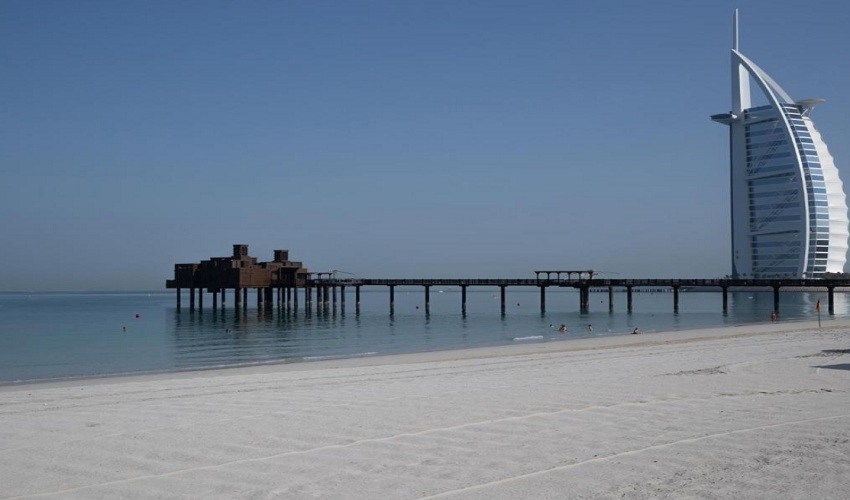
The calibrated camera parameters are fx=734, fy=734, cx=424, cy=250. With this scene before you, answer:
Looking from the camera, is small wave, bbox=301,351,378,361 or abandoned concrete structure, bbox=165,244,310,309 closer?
small wave, bbox=301,351,378,361

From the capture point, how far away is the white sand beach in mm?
6223

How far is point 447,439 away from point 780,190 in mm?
126437

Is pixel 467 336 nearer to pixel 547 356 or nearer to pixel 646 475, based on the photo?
pixel 547 356

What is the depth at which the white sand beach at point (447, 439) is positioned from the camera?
20.4 feet

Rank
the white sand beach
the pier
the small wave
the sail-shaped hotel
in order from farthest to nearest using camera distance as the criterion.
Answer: the sail-shaped hotel
the pier
the small wave
the white sand beach

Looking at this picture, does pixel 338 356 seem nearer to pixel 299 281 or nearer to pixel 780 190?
pixel 299 281

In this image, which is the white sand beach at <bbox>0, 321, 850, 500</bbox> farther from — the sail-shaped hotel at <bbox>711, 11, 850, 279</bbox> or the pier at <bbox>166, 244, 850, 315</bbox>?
the sail-shaped hotel at <bbox>711, 11, 850, 279</bbox>

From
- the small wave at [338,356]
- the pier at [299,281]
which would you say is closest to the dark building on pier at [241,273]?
the pier at [299,281]

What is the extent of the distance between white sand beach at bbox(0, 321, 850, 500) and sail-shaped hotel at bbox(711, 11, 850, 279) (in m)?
115

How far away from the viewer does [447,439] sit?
26.4ft

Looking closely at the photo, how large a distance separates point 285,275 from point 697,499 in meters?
62.5

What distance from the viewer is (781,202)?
393ft

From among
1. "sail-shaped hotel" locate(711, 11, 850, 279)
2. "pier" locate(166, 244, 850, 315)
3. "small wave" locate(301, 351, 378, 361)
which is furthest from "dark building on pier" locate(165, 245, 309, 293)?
→ "sail-shaped hotel" locate(711, 11, 850, 279)

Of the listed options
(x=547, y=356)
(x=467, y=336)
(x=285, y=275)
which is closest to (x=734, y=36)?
(x=285, y=275)
